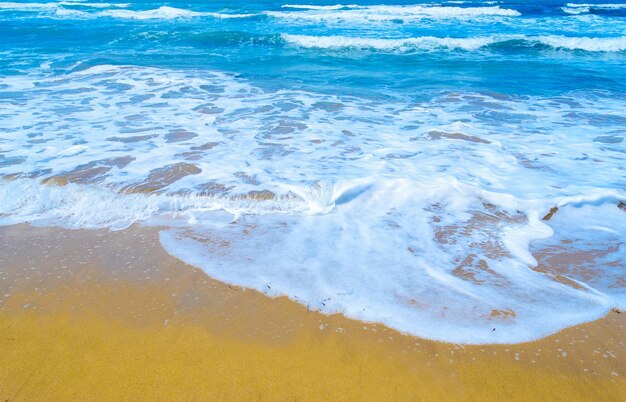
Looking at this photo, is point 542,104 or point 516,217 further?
point 542,104

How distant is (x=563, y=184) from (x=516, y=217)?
110 cm

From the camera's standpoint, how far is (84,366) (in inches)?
93.8

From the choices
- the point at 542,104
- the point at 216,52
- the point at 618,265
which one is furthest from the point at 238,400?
the point at 216,52

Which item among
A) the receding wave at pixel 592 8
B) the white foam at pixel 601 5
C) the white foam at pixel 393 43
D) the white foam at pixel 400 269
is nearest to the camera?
the white foam at pixel 400 269

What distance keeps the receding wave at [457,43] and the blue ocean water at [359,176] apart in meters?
3.06

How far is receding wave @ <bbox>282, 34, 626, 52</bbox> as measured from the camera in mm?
15070

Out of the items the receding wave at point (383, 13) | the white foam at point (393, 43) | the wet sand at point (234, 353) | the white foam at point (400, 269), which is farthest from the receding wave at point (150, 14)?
the wet sand at point (234, 353)

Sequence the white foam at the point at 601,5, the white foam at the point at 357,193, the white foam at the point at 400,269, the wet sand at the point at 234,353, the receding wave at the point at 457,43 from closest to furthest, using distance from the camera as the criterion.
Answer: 1. the wet sand at the point at 234,353
2. the white foam at the point at 400,269
3. the white foam at the point at 357,193
4. the receding wave at the point at 457,43
5. the white foam at the point at 601,5

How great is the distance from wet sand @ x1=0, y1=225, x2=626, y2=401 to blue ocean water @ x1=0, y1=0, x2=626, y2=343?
165mm

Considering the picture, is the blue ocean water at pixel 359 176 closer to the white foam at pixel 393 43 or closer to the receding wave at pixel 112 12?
the white foam at pixel 393 43

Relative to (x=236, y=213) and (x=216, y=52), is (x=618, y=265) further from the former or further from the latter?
(x=216, y=52)

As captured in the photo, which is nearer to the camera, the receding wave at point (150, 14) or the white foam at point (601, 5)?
the receding wave at point (150, 14)

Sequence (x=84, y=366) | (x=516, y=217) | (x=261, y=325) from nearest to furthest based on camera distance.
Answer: (x=84, y=366)
(x=261, y=325)
(x=516, y=217)

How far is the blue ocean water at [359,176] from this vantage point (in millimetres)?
3053
